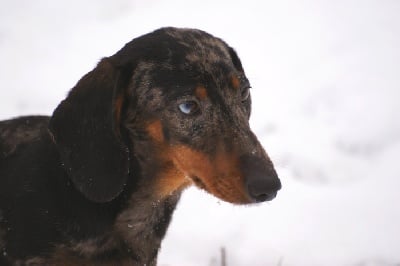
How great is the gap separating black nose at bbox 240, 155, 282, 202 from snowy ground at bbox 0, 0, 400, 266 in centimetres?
233

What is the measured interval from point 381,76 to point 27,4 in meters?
5.08

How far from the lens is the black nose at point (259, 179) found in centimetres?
273

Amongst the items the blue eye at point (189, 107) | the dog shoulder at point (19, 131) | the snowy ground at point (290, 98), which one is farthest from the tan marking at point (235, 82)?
the snowy ground at point (290, 98)

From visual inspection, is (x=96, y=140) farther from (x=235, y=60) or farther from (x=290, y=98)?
(x=290, y=98)

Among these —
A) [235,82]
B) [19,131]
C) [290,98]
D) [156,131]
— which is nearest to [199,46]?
[235,82]

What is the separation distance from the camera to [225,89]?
122 inches

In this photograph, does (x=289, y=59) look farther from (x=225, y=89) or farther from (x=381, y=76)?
(x=225, y=89)

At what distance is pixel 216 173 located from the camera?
2.86m

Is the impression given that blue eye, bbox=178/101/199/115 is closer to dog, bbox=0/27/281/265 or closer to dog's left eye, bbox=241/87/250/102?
dog, bbox=0/27/281/265

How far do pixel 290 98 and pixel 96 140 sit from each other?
15.5 feet

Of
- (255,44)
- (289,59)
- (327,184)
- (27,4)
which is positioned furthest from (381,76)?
(27,4)

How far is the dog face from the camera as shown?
3.01 metres

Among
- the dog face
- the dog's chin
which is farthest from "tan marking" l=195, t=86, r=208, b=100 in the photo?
the dog's chin

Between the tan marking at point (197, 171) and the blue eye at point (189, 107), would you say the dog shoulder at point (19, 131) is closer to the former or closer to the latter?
the tan marking at point (197, 171)
